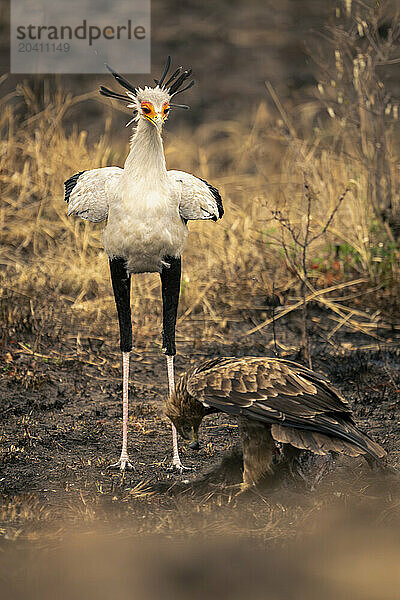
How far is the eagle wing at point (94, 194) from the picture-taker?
432 cm

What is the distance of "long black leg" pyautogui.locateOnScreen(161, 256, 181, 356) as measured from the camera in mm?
4359

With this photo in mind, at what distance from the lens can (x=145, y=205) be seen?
4.13 metres

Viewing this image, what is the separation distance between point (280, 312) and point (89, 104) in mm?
7454

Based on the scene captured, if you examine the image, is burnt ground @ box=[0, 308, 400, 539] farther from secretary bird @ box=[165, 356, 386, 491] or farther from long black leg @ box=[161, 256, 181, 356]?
long black leg @ box=[161, 256, 181, 356]

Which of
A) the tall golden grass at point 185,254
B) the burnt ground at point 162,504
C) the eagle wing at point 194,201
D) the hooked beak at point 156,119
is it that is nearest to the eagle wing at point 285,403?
the burnt ground at point 162,504

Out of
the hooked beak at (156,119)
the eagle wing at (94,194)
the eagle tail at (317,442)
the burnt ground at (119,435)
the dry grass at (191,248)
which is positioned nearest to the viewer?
the eagle tail at (317,442)

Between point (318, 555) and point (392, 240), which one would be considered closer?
point (318, 555)

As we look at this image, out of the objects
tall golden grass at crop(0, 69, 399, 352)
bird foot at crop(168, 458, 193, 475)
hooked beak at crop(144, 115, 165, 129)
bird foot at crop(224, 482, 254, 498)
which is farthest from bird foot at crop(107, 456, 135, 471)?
tall golden grass at crop(0, 69, 399, 352)

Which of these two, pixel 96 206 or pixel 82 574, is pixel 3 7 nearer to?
pixel 96 206

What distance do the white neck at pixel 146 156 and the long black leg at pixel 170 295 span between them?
44 centimetres

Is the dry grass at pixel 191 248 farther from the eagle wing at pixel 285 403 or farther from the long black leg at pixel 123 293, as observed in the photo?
the eagle wing at pixel 285 403

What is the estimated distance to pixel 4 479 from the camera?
4.21 meters

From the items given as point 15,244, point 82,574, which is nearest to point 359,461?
point 82,574

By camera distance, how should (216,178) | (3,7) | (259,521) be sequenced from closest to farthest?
1. (259,521)
2. (216,178)
3. (3,7)
